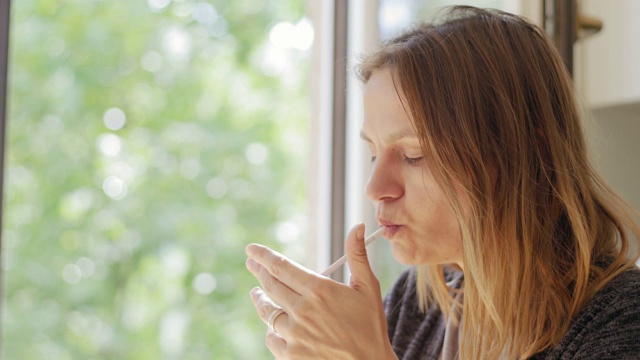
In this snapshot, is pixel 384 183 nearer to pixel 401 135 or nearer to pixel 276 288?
pixel 401 135

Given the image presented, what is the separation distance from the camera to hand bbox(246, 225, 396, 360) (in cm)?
85

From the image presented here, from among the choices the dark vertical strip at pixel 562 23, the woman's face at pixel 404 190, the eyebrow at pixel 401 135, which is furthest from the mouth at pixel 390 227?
the dark vertical strip at pixel 562 23

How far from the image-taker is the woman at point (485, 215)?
0.87 m

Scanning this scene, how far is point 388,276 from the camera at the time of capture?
1579 millimetres

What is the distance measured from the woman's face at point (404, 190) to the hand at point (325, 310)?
0.07 metres

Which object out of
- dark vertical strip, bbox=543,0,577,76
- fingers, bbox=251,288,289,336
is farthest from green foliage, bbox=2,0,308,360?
fingers, bbox=251,288,289,336

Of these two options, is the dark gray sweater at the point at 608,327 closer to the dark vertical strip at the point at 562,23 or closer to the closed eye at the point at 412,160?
the closed eye at the point at 412,160

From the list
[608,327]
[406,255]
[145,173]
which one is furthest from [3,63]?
[145,173]

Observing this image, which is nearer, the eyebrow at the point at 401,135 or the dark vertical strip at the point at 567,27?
the eyebrow at the point at 401,135

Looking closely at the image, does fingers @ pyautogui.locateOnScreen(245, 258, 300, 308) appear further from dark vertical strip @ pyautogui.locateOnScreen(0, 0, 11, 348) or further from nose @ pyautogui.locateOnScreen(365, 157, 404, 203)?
dark vertical strip @ pyautogui.locateOnScreen(0, 0, 11, 348)

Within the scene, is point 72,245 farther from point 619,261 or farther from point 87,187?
point 619,261

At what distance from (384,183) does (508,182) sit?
0.15m

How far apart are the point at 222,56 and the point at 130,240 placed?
3.98 ft

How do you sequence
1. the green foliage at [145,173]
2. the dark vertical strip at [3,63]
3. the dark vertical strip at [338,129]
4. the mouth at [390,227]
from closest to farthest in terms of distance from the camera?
the mouth at [390,227] → the dark vertical strip at [3,63] → the dark vertical strip at [338,129] → the green foliage at [145,173]
